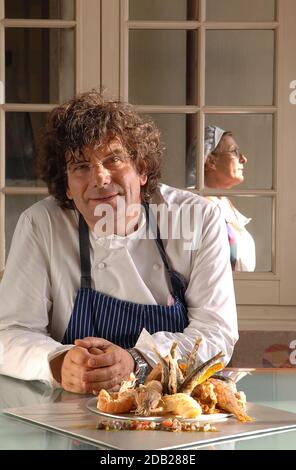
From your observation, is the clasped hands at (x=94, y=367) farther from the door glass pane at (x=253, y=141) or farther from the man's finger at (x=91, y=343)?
the door glass pane at (x=253, y=141)

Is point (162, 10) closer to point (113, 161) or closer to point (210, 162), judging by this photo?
point (210, 162)

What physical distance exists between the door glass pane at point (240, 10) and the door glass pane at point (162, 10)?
0.08 meters

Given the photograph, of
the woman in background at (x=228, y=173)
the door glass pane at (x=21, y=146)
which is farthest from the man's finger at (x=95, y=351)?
the door glass pane at (x=21, y=146)

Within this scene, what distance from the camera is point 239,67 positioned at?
337cm

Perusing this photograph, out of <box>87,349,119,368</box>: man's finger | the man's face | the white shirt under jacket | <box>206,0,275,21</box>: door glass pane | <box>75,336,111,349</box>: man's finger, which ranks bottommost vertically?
<box>87,349,119,368</box>: man's finger

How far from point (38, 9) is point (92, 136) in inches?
61.2

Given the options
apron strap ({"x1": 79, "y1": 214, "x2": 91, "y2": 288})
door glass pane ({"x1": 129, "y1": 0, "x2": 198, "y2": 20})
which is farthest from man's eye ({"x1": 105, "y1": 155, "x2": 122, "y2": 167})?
door glass pane ({"x1": 129, "y1": 0, "x2": 198, "y2": 20})

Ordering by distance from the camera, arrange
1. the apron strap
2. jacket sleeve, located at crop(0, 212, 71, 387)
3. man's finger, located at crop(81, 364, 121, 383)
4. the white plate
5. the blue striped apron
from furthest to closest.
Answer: the apron strap < the blue striped apron < jacket sleeve, located at crop(0, 212, 71, 387) < man's finger, located at crop(81, 364, 121, 383) < the white plate

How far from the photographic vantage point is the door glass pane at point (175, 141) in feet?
11.1

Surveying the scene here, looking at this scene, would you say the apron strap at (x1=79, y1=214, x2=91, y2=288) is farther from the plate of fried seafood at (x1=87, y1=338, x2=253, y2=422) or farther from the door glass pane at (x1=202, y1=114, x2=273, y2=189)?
the door glass pane at (x1=202, y1=114, x2=273, y2=189)

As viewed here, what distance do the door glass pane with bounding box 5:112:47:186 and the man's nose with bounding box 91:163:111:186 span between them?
1.42 m

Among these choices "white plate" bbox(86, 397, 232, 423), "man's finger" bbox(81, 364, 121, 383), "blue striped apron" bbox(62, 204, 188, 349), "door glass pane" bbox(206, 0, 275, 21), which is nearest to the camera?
"white plate" bbox(86, 397, 232, 423)

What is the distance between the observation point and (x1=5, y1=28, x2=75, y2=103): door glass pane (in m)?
3.40

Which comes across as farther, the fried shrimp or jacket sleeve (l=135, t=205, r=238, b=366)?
jacket sleeve (l=135, t=205, r=238, b=366)
